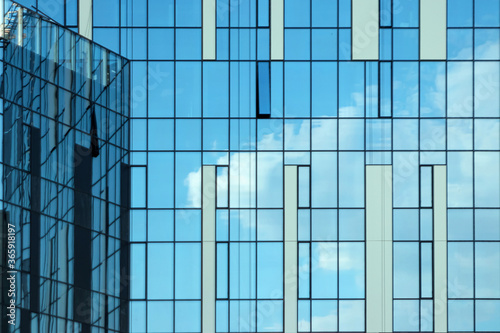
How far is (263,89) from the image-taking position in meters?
27.0

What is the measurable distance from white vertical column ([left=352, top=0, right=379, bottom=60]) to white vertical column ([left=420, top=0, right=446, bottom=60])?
6.32 feet

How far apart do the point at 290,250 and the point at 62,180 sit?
30.9 ft

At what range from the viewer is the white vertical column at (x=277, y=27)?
2708cm

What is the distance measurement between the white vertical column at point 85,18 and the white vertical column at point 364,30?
1104 centimetres

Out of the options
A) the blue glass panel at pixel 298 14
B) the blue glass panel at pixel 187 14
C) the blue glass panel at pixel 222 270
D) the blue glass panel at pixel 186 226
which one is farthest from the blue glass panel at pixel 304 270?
the blue glass panel at pixel 187 14

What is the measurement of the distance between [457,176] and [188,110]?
1153cm

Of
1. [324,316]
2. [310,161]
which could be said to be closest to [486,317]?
[324,316]

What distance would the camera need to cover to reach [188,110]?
27.0 m

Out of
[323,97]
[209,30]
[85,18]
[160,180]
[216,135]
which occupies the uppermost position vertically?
[85,18]

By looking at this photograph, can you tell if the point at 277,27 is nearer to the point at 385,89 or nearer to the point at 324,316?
the point at 385,89

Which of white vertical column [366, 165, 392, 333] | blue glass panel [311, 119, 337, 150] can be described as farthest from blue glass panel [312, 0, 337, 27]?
white vertical column [366, 165, 392, 333]

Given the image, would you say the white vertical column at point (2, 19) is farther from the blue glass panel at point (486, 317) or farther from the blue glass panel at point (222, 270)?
the blue glass panel at point (486, 317)

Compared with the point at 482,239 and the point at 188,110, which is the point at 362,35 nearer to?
the point at 188,110

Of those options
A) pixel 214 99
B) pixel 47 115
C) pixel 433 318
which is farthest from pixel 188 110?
pixel 433 318
